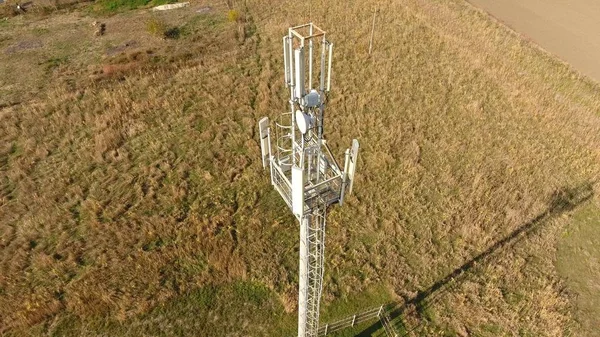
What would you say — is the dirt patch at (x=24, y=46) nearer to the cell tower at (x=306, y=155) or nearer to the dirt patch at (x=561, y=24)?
the cell tower at (x=306, y=155)

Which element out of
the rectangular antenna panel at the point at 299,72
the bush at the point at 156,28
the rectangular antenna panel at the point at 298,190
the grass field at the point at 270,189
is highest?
the rectangular antenna panel at the point at 299,72

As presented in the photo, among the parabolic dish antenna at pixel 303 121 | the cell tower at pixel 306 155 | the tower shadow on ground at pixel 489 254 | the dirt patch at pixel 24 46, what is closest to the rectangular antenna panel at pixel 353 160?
Answer: the cell tower at pixel 306 155

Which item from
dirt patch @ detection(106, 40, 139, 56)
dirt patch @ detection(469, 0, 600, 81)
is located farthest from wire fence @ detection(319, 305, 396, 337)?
dirt patch @ detection(106, 40, 139, 56)

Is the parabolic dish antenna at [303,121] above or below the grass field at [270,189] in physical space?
above

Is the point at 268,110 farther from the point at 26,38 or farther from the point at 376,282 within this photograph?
the point at 26,38

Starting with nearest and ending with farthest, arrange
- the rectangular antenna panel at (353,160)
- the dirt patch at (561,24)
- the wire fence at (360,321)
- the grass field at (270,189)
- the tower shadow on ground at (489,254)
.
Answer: the rectangular antenna panel at (353,160) < the wire fence at (360,321) < the tower shadow on ground at (489,254) < the grass field at (270,189) < the dirt patch at (561,24)

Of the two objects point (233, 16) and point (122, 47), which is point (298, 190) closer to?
point (122, 47)

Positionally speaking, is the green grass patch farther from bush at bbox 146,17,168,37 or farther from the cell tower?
bush at bbox 146,17,168,37
